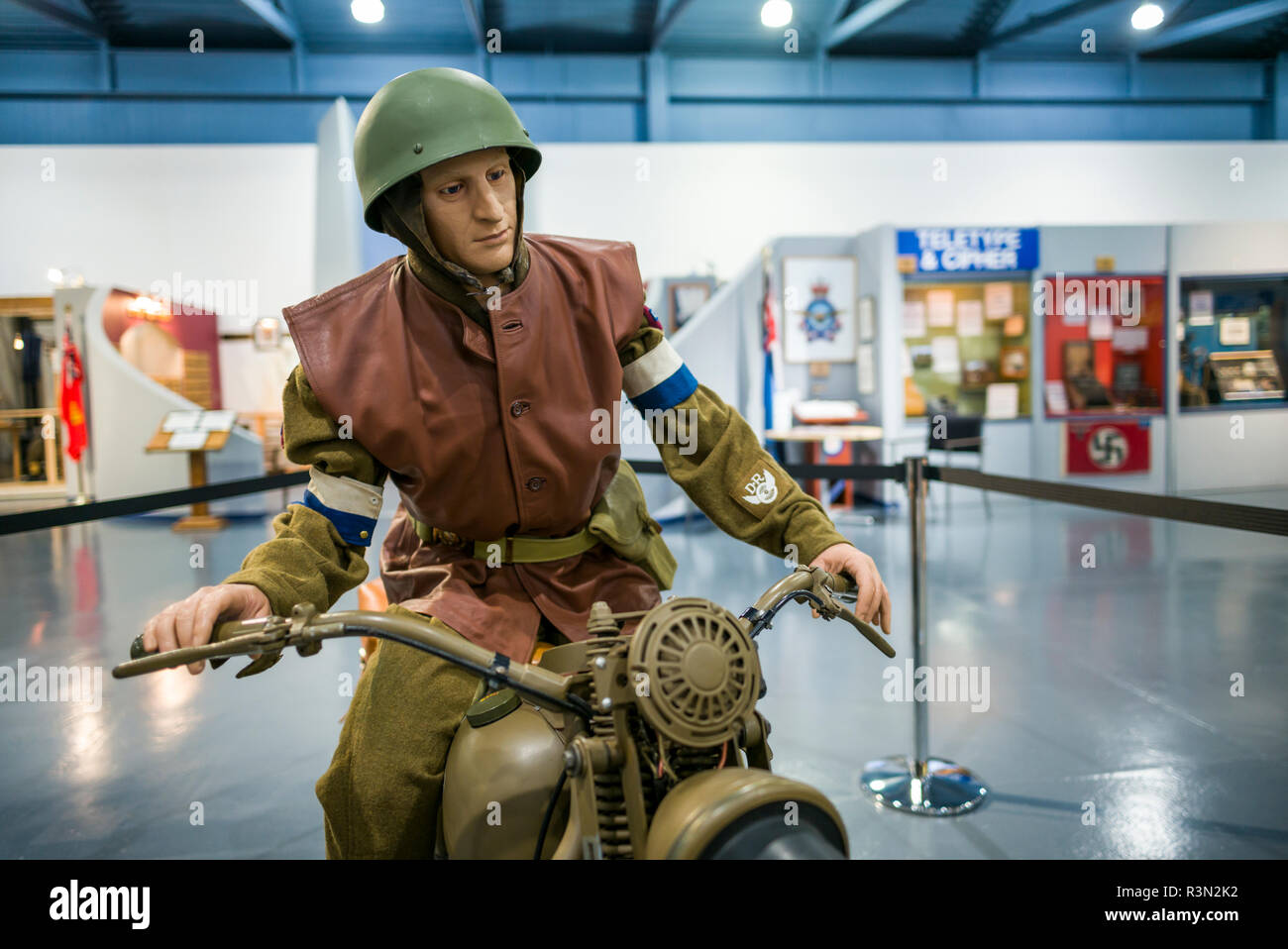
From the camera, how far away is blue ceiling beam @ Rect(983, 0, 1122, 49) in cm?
1039

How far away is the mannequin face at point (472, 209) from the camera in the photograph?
4.23 feet

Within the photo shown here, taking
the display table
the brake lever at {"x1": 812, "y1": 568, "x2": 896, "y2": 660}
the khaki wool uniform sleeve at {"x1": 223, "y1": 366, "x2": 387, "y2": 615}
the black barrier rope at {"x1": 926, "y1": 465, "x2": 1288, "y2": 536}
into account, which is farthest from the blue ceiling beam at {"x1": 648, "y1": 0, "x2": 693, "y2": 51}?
the brake lever at {"x1": 812, "y1": 568, "x2": 896, "y2": 660}

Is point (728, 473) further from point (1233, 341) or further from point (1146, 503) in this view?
point (1233, 341)

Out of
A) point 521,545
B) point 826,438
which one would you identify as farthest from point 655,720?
point 826,438

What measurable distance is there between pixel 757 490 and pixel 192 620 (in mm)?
896

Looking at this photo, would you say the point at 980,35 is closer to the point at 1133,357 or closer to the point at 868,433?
the point at 1133,357

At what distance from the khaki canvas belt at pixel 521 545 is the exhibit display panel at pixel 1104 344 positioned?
8.16m

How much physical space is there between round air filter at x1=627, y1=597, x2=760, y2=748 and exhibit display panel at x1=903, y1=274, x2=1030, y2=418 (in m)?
7.99

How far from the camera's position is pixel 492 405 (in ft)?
4.57

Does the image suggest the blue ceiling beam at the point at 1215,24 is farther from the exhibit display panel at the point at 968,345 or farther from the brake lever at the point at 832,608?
the brake lever at the point at 832,608

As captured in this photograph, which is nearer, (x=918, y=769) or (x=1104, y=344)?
(x=918, y=769)

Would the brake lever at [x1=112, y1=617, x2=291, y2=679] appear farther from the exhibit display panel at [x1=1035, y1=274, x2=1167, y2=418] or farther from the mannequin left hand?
the exhibit display panel at [x1=1035, y1=274, x2=1167, y2=418]
